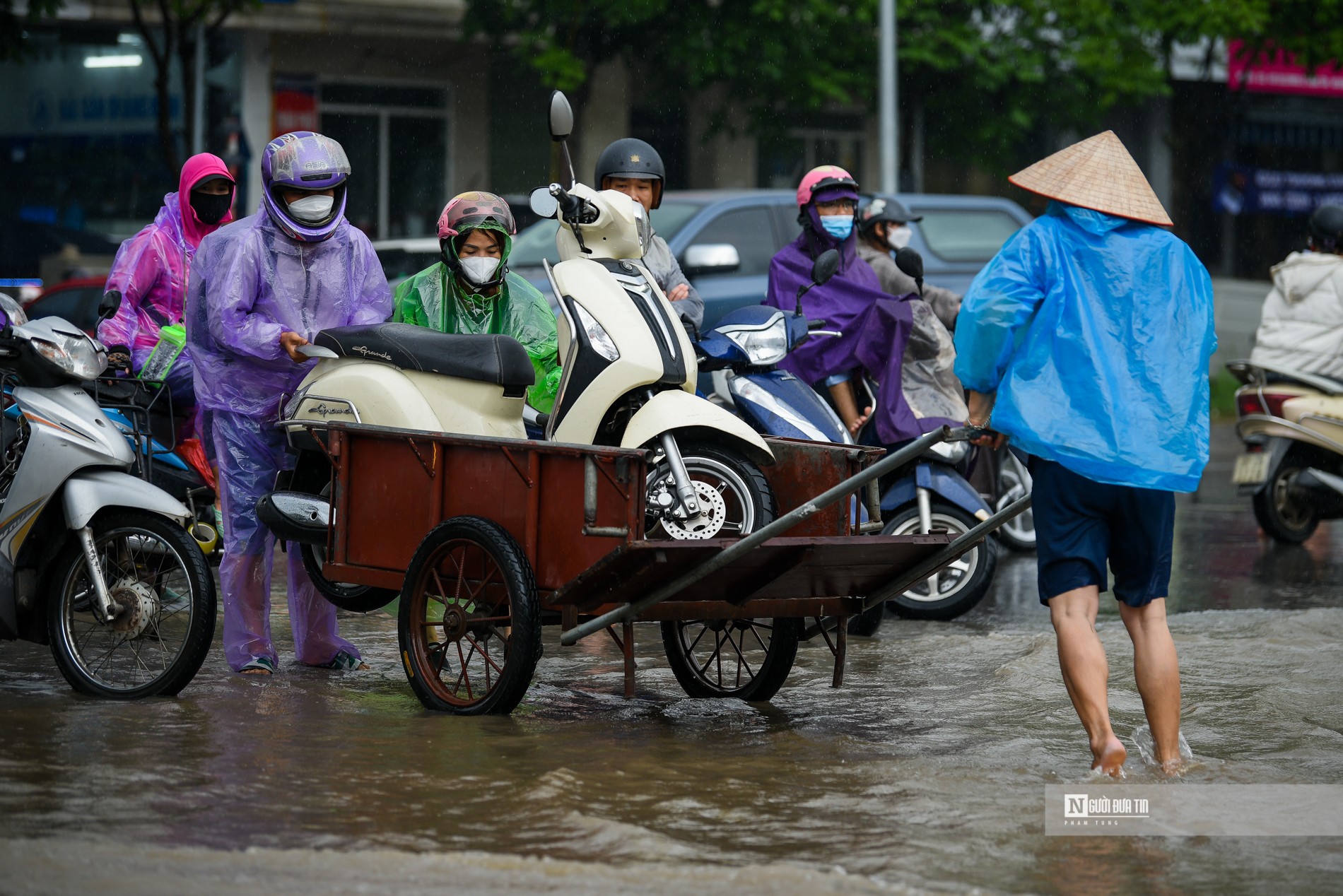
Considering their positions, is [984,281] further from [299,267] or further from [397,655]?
[397,655]

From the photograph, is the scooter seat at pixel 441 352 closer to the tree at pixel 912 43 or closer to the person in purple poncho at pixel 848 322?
the person in purple poncho at pixel 848 322

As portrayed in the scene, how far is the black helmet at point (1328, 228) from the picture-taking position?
1073 centimetres

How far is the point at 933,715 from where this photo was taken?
19.0 ft

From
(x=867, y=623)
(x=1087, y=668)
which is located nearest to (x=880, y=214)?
(x=867, y=623)

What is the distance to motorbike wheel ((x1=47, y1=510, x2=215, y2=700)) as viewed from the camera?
5797mm

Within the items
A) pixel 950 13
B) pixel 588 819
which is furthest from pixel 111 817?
pixel 950 13

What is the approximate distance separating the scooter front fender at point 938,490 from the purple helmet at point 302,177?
2.86 metres

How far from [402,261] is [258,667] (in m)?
7.55

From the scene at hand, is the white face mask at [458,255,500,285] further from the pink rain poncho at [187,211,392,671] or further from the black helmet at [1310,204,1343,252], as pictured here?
the black helmet at [1310,204,1343,252]

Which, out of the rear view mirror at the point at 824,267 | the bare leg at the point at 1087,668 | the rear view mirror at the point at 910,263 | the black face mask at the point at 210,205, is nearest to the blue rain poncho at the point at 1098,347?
the bare leg at the point at 1087,668

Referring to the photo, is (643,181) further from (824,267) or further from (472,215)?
(472,215)

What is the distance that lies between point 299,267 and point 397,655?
1550 millimetres

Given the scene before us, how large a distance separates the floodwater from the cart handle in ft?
1.25

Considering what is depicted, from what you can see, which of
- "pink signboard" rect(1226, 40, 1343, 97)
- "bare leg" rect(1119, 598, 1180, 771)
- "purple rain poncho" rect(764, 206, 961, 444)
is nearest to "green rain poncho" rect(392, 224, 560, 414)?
"purple rain poncho" rect(764, 206, 961, 444)
